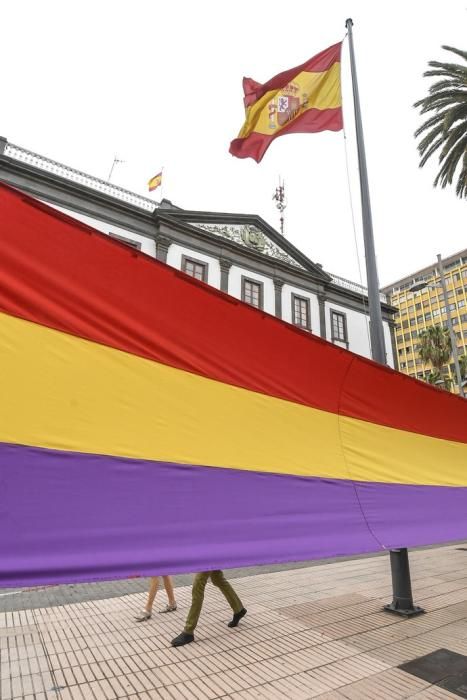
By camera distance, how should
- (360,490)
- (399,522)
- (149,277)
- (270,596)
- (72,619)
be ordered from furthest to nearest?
(270,596), (72,619), (399,522), (360,490), (149,277)

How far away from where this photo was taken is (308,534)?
8.18 ft

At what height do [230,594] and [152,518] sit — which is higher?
[152,518]

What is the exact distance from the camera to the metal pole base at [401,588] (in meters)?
5.36

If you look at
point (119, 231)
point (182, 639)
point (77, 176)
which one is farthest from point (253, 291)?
point (182, 639)

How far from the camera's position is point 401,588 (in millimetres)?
5438

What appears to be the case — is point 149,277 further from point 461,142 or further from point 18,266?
point 461,142

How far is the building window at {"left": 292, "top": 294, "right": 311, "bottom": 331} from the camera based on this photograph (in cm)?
2406

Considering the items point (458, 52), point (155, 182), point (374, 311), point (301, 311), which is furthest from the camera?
point (301, 311)

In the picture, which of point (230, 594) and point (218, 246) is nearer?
point (230, 594)

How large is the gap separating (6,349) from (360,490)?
2.44 m

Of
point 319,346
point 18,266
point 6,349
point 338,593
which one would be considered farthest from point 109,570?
point 338,593

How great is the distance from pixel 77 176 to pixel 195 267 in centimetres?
699

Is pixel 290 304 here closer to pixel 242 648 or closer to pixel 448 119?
pixel 448 119

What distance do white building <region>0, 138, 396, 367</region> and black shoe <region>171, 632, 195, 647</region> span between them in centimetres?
1369
